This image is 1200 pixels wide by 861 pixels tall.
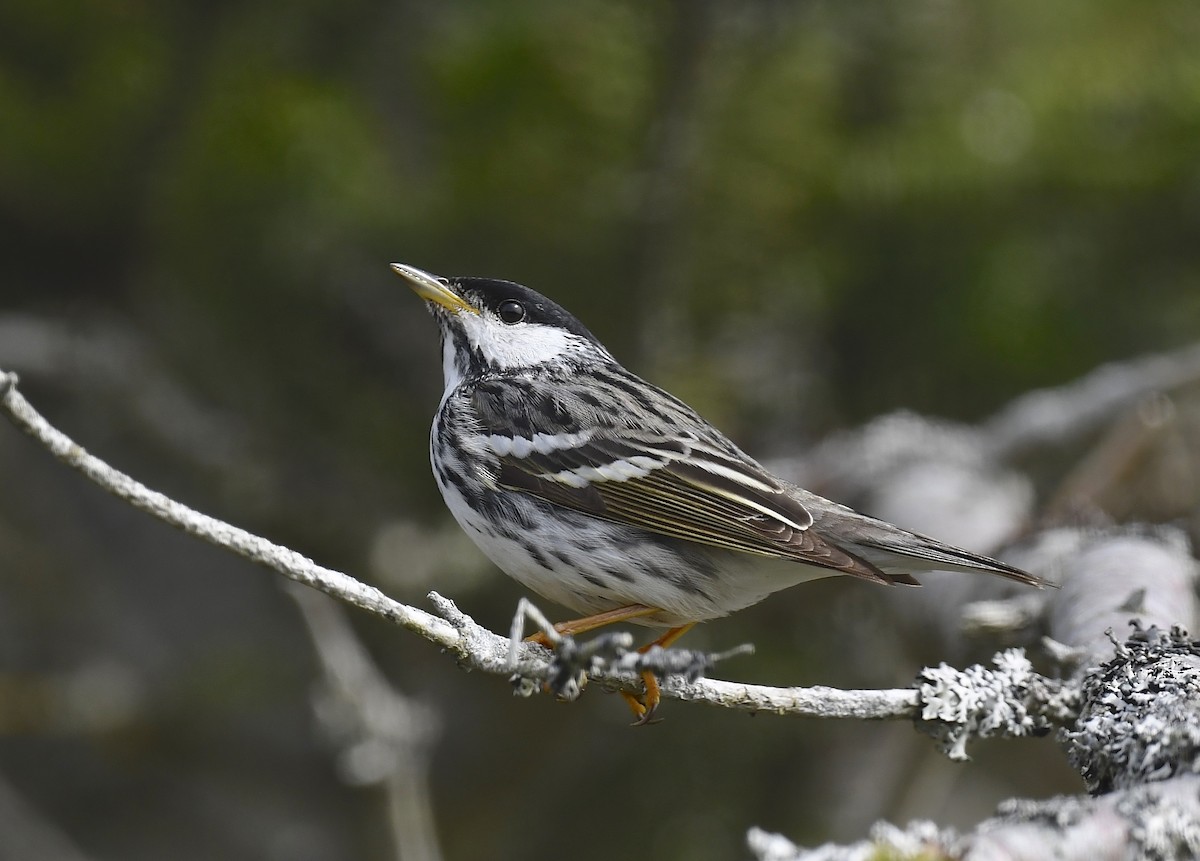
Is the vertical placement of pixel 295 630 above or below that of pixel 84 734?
above

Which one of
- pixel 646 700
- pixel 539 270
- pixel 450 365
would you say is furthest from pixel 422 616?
pixel 539 270

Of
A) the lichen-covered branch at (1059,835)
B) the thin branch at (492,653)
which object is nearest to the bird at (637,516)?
the thin branch at (492,653)

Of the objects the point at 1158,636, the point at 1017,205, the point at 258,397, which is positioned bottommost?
the point at 1158,636

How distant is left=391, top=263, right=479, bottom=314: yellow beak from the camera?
9.66 feet

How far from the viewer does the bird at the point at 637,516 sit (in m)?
2.37

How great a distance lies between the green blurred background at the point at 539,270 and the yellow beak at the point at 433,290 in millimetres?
627

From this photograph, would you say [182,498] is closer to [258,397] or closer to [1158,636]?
[258,397]

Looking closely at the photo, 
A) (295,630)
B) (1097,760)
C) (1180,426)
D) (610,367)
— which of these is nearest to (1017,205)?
(1180,426)

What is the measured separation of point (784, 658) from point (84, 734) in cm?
222

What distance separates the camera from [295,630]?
4512 mm

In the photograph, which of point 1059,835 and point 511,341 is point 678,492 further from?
point 1059,835

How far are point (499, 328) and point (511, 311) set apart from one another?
2.1 inches

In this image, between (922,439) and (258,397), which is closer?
(922,439)

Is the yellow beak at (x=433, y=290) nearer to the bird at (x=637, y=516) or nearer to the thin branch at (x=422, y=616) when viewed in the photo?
the bird at (x=637, y=516)
